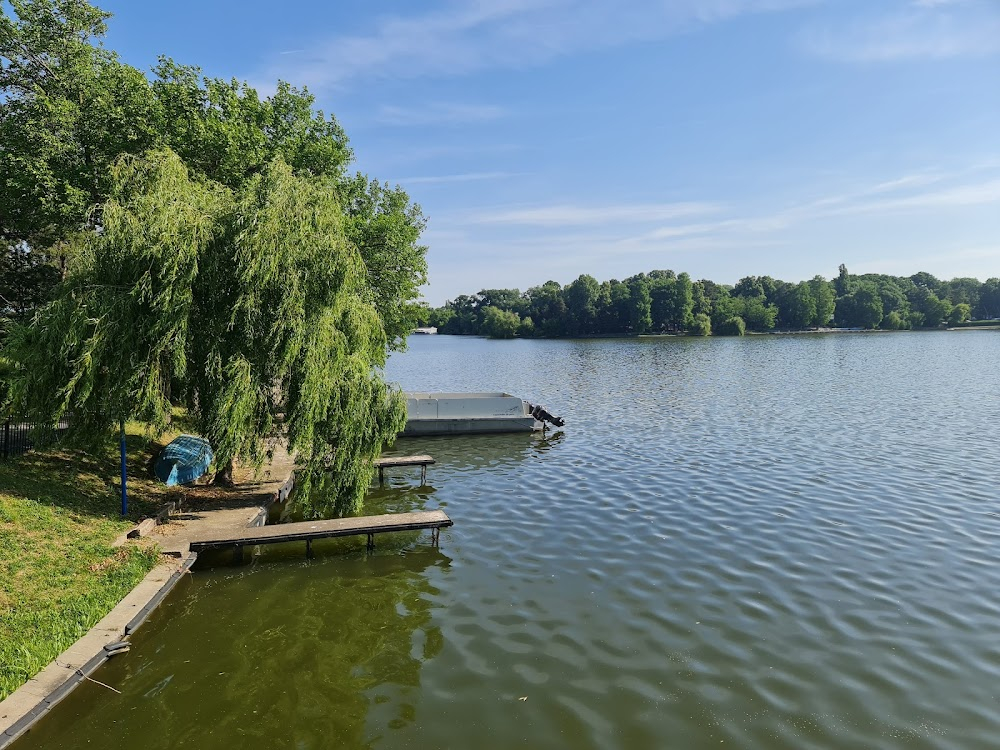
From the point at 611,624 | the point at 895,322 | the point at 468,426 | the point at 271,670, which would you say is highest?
the point at 895,322

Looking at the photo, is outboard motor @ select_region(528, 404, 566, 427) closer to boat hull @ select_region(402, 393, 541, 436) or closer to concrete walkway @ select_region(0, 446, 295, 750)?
boat hull @ select_region(402, 393, 541, 436)

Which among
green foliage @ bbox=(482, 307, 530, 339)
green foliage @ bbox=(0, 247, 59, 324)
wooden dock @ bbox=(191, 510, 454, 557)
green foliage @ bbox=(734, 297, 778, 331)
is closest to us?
wooden dock @ bbox=(191, 510, 454, 557)

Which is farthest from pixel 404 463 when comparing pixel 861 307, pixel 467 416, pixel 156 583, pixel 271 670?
pixel 861 307

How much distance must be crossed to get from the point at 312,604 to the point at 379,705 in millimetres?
3708

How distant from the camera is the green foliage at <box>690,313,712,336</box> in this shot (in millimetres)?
140000

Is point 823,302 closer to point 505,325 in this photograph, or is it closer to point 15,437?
point 505,325

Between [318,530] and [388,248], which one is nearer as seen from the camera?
[318,530]

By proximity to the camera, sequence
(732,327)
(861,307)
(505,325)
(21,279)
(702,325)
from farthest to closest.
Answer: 1. (505,325)
2. (861,307)
3. (732,327)
4. (702,325)
5. (21,279)

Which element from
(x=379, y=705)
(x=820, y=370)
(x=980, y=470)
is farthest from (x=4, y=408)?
(x=820, y=370)

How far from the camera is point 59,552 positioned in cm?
1183

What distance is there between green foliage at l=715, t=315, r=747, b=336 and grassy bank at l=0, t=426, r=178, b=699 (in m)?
140

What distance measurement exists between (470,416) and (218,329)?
17661 mm

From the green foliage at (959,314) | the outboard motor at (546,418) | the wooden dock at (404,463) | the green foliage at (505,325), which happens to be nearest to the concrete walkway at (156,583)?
the wooden dock at (404,463)

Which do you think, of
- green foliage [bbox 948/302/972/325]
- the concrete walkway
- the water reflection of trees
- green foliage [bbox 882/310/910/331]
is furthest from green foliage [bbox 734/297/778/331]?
the water reflection of trees
